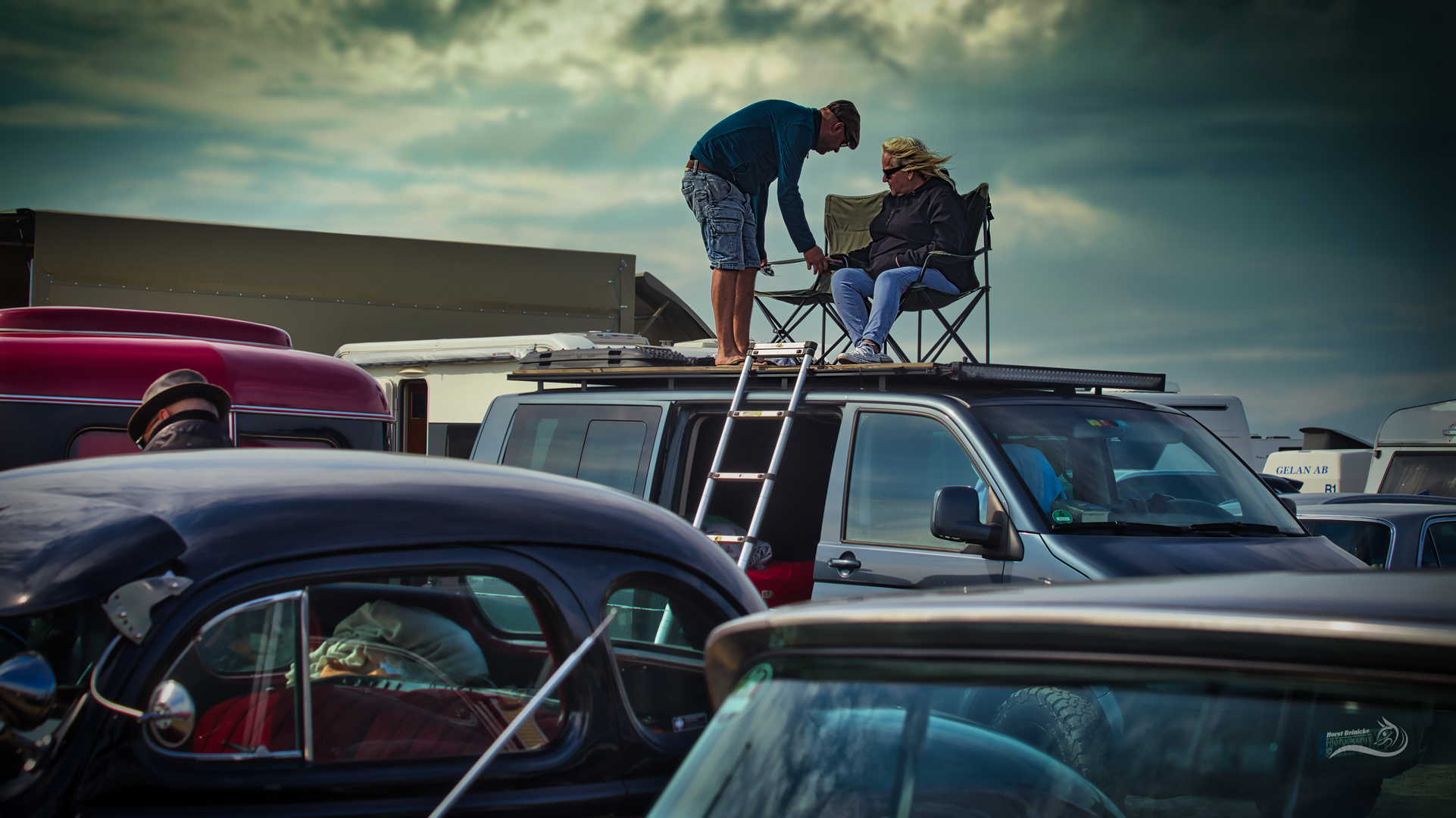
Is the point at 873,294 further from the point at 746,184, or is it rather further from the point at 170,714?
the point at 170,714

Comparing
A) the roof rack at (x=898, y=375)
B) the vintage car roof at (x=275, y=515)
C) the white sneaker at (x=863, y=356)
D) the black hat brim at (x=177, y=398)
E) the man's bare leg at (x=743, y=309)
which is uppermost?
the man's bare leg at (x=743, y=309)

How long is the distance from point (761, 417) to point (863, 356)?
73 cm

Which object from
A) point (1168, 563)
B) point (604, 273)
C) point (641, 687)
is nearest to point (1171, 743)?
point (641, 687)

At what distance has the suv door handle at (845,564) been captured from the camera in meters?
4.95

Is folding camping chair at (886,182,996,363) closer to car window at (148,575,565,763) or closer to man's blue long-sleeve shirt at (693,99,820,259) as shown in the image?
man's blue long-sleeve shirt at (693,99,820,259)

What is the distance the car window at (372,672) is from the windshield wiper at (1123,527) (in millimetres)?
2596

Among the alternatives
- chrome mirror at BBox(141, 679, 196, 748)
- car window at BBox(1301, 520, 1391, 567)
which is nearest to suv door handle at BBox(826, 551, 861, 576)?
chrome mirror at BBox(141, 679, 196, 748)

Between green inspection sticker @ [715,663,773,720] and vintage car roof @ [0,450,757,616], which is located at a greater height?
Result: vintage car roof @ [0,450,757,616]

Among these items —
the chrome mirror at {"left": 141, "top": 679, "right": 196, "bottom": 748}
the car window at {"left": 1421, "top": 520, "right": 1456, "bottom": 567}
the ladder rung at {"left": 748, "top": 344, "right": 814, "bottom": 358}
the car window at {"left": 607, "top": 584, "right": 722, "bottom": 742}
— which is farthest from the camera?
the car window at {"left": 1421, "top": 520, "right": 1456, "bottom": 567}

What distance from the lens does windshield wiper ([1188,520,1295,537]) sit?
470 centimetres

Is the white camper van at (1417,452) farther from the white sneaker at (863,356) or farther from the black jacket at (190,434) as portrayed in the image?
the black jacket at (190,434)

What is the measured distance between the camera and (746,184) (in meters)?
6.71

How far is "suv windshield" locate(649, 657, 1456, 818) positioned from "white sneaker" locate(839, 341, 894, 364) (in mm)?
4226

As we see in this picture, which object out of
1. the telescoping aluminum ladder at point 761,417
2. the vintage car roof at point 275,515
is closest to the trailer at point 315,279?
the telescoping aluminum ladder at point 761,417
